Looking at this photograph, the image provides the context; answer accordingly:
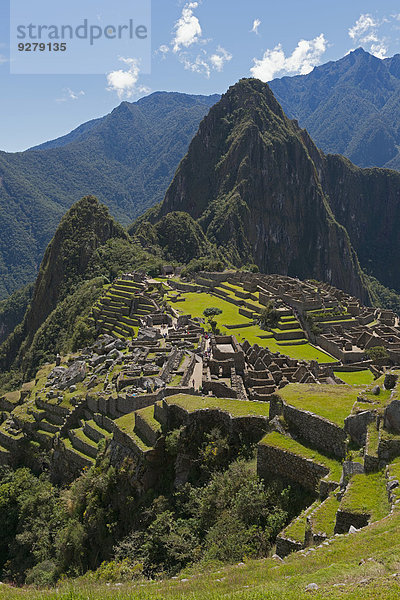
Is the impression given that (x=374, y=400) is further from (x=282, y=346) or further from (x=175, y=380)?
(x=282, y=346)

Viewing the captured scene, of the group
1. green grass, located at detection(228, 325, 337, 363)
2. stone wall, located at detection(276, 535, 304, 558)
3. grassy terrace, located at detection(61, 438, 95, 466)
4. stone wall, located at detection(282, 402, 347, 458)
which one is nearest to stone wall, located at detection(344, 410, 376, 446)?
stone wall, located at detection(282, 402, 347, 458)

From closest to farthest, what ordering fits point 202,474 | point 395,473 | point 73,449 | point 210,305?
point 395,473 → point 202,474 → point 73,449 → point 210,305

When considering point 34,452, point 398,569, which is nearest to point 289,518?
point 398,569

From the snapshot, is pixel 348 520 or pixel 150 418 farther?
pixel 150 418

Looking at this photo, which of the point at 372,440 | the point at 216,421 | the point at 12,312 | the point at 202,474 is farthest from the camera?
the point at 12,312

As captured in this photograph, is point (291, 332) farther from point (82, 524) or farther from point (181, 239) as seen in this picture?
point (181, 239)

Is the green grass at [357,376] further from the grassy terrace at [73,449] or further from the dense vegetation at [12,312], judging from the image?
the dense vegetation at [12,312]

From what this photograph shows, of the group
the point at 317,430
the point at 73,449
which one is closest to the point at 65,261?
the point at 73,449
